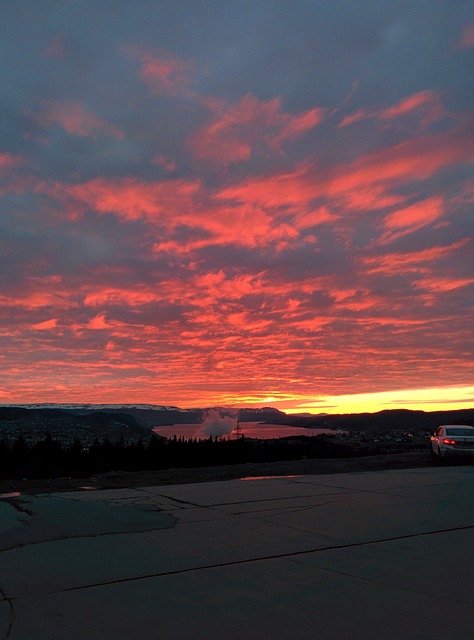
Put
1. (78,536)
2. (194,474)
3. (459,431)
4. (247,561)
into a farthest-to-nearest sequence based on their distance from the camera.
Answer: (459,431) < (194,474) < (78,536) < (247,561)

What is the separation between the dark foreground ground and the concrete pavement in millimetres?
3489

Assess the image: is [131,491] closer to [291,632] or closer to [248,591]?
[248,591]

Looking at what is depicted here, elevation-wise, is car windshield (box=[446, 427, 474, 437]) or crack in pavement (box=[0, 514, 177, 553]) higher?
car windshield (box=[446, 427, 474, 437])

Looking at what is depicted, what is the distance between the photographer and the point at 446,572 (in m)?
5.66

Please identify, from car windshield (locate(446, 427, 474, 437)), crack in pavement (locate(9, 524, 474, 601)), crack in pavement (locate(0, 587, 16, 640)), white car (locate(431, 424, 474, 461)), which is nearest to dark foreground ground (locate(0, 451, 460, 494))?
white car (locate(431, 424, 474, 461))

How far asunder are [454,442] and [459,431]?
1049 millimetres

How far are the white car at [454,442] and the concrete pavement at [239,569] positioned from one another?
38.7ft

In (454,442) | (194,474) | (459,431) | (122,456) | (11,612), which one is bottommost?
(122,456)

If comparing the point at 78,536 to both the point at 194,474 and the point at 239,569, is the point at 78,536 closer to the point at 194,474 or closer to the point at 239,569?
the point at 239,569

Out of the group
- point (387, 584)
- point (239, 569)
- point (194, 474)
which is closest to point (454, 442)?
point (194, 474)

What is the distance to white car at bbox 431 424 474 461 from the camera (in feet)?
70.6

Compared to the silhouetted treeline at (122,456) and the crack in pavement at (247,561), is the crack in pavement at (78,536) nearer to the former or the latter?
the crack in pavement at (247,561)

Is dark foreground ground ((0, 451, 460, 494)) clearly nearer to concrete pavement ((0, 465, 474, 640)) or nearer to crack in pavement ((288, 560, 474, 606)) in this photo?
concrete pavement ((0, 465, 474, 640))

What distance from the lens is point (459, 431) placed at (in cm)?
2252
